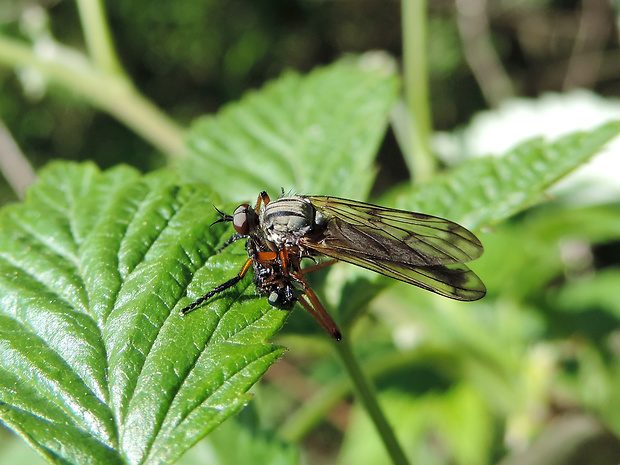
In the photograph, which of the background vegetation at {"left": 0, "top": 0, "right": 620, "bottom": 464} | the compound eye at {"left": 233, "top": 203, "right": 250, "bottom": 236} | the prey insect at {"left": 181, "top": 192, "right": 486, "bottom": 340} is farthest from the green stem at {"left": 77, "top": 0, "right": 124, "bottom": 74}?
the compound eye at {"left": 233, "top": 203, "right": 250, "bottom": 236}

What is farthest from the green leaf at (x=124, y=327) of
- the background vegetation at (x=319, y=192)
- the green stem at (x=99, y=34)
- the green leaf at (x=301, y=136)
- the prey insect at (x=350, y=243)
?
the green stem at (x=99, y=34)

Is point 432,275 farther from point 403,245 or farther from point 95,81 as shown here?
point 95,81

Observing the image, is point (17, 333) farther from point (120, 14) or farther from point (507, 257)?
point (120, 14)

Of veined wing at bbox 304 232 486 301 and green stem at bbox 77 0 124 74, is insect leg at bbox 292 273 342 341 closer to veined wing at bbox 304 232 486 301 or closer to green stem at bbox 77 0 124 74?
veined wing at bbox 304 232 486 301

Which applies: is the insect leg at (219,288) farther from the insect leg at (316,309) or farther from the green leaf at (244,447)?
the green leaf at (244,447)

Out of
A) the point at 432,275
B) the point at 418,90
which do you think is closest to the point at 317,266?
the point at 432,275

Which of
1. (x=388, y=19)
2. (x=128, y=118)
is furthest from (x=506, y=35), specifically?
(x=128, y=118)

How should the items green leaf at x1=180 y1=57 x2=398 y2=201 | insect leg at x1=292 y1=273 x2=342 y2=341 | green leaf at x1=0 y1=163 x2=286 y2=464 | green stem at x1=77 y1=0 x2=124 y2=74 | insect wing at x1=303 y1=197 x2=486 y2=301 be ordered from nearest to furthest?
green leaf at x1=0 y1=163 x2=286 y2=464 < insect leg at x1=292 y1=273 x2=342 y2=341 < insect wing at x1=303 y1=197 x2=486 y2=301 < green leaf at x1=180 y1=57 x2=398 y2=201 < green stem at x1=77 y1=0 x2=124 y2=74
